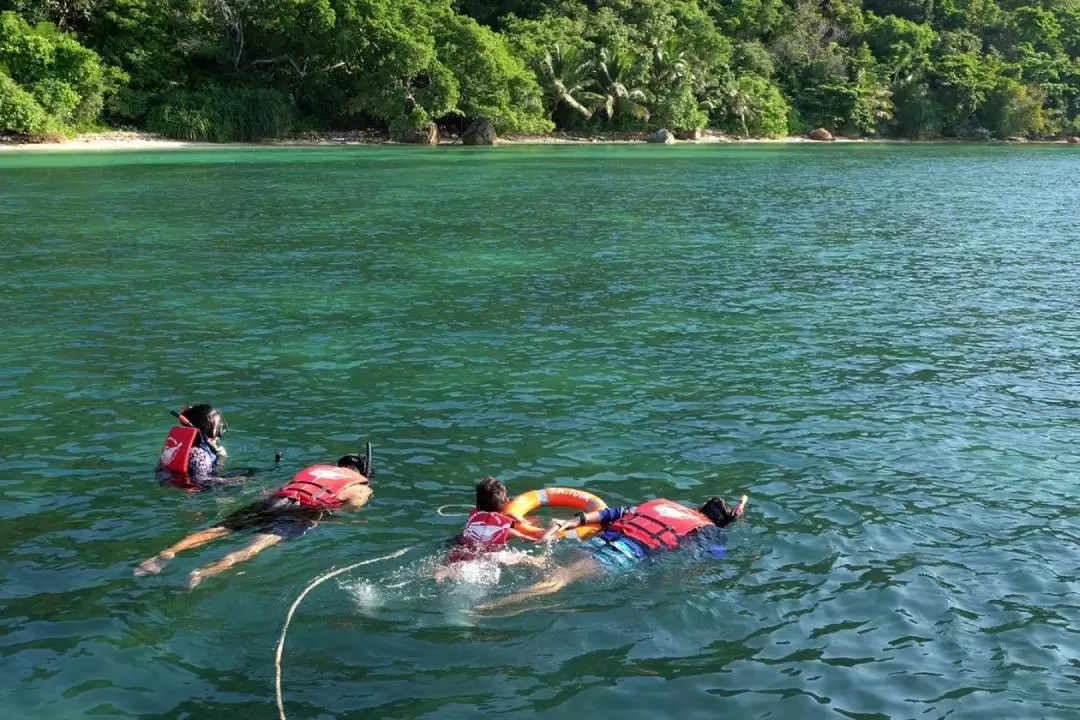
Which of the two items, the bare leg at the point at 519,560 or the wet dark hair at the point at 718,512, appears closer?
the bare leg at the point at 519,560

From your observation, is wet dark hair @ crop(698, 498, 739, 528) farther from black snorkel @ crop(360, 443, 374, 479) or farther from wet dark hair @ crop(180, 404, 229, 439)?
wet dark hair @ crop(180, 404, 229, 439)

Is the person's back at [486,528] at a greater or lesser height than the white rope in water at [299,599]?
greater

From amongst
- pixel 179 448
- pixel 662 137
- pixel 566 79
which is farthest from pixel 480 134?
pixel 179 448

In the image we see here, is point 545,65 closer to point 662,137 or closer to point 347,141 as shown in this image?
point 662,137

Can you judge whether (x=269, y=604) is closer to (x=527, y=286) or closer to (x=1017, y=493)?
(x=1017, y=493)

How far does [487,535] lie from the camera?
28.3ft

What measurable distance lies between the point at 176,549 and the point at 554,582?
332 centimetres

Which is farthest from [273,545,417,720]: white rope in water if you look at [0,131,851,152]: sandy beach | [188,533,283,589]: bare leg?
[0,131,851,152]: sandy beach

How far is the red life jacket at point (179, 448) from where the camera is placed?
33.6ft

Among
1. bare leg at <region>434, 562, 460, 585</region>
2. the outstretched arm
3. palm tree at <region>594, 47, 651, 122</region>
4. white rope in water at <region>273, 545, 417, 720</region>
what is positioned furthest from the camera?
palm tree at <region>594, 47, 651, 122</region>

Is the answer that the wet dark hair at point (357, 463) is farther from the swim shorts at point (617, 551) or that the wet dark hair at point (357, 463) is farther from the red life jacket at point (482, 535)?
the swim shorts at point (617, 551)

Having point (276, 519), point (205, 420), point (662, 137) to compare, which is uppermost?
point (662, 137)

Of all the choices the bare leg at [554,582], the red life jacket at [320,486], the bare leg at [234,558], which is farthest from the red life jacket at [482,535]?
the bare leg at [234,558]

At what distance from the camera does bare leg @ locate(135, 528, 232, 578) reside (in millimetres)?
8422
